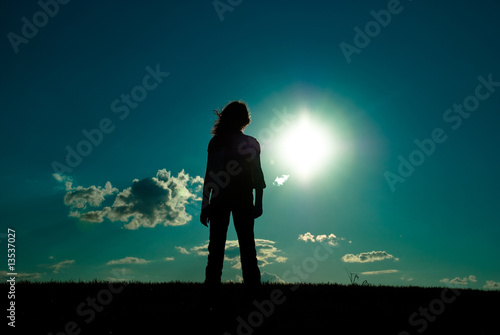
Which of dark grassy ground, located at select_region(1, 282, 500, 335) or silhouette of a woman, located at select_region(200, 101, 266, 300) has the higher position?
silhouette of a woman, located at select_region(200, 101, 266, 300)

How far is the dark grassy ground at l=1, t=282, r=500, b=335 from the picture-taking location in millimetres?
4898

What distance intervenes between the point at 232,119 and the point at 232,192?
1353mm

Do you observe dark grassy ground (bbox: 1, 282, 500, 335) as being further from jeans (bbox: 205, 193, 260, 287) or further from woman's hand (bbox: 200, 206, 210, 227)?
woman's hand (bbox: 200, 206, 210, 227)

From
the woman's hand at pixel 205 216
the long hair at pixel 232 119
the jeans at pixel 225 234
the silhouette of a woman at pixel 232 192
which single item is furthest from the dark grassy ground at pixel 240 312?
the long hair at pixel 232 119

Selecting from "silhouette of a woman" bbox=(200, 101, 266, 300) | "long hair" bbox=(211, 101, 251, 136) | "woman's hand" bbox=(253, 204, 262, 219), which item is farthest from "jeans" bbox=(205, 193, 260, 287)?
"long hair" bbox=(211, 101, 251, 136)

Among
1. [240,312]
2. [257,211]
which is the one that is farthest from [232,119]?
[240,312]

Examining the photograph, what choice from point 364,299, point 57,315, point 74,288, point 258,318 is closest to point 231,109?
point 258,318

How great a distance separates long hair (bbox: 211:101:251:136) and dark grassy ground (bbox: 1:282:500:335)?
295 centimetres

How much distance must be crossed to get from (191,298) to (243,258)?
Result: 1740 mm

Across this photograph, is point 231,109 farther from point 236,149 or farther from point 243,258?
→ point 243,258

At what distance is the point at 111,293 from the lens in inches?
292

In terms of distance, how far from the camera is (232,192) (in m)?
5.84

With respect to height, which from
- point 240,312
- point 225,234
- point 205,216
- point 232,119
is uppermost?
point 232,119

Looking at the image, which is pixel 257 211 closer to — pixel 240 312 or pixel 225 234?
pixel 225 234
